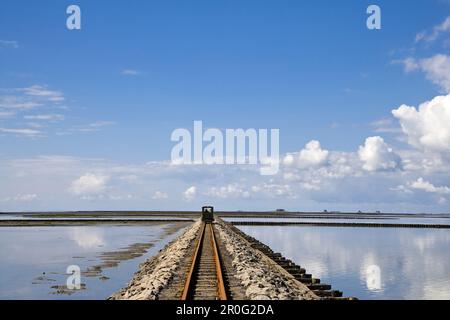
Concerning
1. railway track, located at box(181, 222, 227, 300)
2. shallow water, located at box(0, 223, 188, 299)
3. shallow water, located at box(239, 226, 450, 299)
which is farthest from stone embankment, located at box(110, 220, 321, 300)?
shallow water, located at box(239, 226, 450, 299)

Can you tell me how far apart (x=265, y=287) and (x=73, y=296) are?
367 inches

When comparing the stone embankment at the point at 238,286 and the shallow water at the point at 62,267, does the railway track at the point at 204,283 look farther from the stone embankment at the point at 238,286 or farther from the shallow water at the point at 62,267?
the shallow water at the point at 62,267

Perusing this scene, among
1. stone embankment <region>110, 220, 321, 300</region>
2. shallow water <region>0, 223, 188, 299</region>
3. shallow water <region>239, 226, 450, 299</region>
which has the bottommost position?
shallow water <region>239, 226, 450, 299</region>

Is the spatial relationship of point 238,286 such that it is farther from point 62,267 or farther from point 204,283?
point 62,267

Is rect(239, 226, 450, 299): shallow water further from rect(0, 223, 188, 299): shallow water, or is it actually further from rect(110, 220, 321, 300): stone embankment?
rect(0, 223, 188, 299): shallow water

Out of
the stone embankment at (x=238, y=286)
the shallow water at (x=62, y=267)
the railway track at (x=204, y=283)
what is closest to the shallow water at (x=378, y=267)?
the stone embankment at (x=238, y=286)

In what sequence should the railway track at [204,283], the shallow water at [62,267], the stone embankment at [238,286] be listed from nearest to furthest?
1. the railway track at [204,283]
2. the stone embankment at [238,286]
3. the shallow water at [62,267]

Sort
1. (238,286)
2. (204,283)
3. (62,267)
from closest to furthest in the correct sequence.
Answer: (238,286)
(204,283)
(62,267)

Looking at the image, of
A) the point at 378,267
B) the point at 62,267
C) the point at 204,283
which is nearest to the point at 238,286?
the point at 204,283

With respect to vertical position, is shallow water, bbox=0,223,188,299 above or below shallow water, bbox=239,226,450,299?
above
